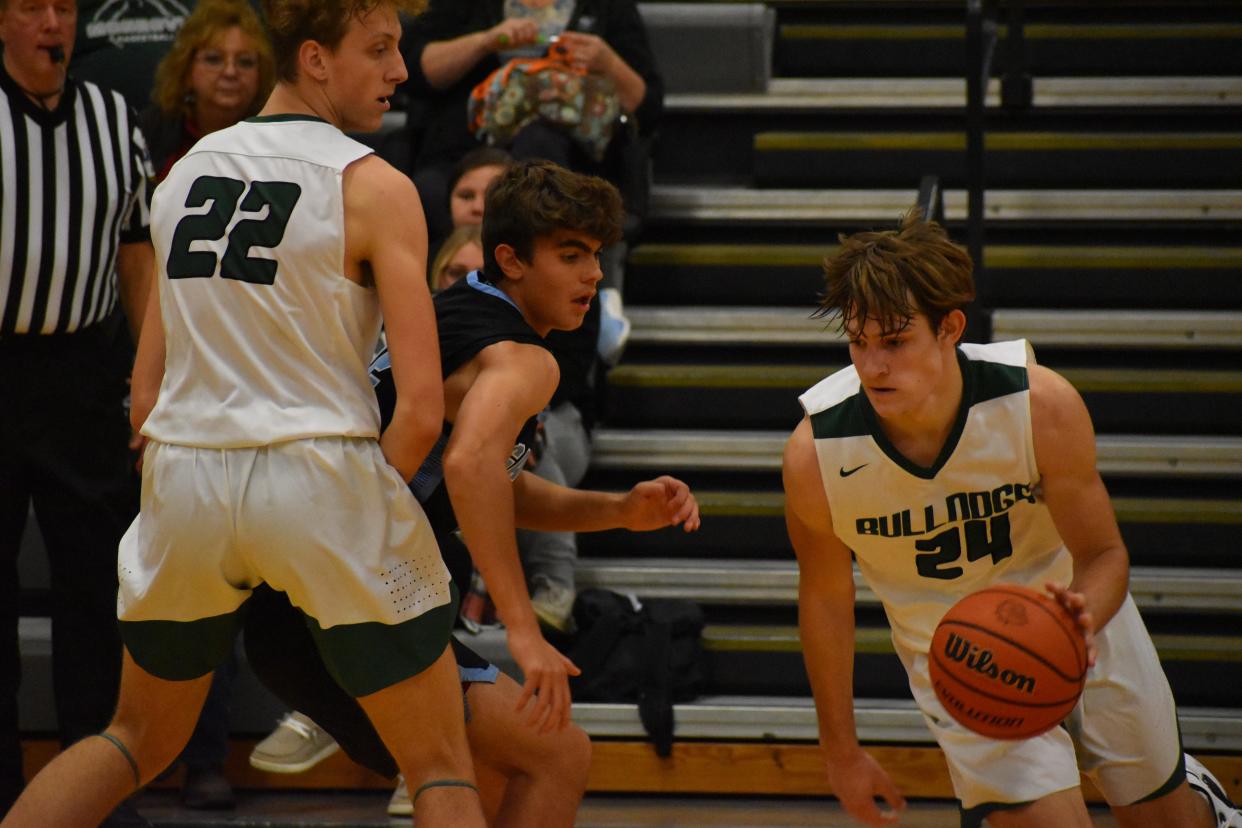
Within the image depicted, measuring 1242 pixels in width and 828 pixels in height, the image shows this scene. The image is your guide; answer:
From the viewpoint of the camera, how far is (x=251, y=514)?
2.70 meters

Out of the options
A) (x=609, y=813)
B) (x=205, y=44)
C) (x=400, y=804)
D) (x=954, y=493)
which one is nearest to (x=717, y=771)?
(x=609, y=813)

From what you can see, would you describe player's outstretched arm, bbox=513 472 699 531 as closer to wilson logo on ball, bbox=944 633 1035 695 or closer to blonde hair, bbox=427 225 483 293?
wilson logo on ball, bbox=944 633 1035 695

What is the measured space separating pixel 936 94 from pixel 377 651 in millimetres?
4346

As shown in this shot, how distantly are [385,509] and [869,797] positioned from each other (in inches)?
48.4

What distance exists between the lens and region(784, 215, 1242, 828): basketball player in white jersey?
310 cm

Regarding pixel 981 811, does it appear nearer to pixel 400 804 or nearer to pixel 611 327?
pixel 400 804

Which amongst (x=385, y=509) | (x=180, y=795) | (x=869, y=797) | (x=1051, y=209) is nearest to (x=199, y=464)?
(x=385, y=509)

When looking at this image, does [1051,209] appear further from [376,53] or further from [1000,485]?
[376,53]

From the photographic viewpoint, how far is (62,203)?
4.32 metres

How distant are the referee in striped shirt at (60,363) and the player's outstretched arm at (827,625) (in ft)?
6.65

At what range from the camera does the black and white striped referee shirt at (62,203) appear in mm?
4238

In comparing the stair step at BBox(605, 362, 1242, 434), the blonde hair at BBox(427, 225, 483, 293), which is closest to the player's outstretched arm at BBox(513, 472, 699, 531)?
the blonde hair at BBox(427, 225, 483, 293)

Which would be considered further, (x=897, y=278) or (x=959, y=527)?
(x=959, y=527)

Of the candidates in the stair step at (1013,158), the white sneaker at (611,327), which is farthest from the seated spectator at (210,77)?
the stair step at (1013,158)
